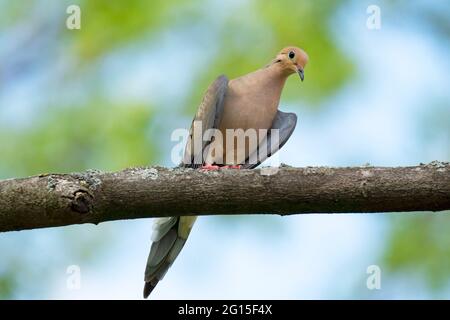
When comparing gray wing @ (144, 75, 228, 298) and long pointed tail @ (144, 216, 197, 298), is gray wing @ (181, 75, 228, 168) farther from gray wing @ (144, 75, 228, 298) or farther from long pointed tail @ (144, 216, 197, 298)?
long pointed tail @ (144, 216, 197, 298)

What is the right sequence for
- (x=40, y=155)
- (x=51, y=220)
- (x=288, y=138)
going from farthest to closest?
(x=288, y=138), (x=40, y=155), (x=51, y=220)

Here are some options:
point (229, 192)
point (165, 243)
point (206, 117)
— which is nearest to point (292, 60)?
point (206, 117)

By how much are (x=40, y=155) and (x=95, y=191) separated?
2.62 metres

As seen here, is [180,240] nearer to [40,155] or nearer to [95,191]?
[40,155]

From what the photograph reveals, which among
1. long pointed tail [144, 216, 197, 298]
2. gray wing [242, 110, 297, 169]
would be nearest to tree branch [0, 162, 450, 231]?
long pointed tail [144, 216, 197, 298]

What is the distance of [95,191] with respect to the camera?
3689 millimetres

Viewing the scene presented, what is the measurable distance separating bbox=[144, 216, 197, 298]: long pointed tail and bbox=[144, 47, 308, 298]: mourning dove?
Answer: 7 cm

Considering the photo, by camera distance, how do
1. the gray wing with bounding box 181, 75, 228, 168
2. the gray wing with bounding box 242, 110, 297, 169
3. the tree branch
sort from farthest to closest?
the gray wing with bounding box 242, 110, 297, 169 < the gray wing with bounding box 181, 75, 228, 168 < the tree branch

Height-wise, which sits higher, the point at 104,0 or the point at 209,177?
the point at 104,0

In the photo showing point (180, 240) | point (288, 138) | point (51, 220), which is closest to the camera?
point (51, 220)

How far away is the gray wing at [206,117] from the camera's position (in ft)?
20.0

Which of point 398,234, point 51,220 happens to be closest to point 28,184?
point 51,220

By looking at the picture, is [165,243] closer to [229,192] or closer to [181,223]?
[181,223]

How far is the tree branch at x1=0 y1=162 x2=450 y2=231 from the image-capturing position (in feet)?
11.9
